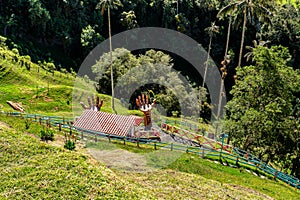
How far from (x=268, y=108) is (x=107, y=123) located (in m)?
17.3

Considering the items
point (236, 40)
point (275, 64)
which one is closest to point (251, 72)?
point (275, 64)

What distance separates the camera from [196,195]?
2528cm

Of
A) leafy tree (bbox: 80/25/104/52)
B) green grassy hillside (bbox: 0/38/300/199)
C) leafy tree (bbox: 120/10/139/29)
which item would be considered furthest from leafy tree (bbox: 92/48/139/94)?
green grassy hillside (bbox: 0/38/300/199)

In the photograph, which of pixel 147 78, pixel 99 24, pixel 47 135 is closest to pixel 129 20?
pixel 99 24

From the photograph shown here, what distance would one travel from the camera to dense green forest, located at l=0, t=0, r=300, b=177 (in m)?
37.5

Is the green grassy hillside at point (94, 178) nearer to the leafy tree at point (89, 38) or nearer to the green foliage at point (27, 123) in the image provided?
the green foliage at point (27, 123)

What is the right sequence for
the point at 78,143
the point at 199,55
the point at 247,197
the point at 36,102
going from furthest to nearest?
the point at 199,55 < the point at 36,102 < the point at 78,143 < the point at 247,197

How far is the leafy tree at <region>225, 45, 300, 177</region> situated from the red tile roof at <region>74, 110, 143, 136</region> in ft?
39.8

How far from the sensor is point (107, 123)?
35.4 metres

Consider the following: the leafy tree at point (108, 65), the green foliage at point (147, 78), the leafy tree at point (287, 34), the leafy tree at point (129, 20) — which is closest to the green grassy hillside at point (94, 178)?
the green foliage at point (147, 78)

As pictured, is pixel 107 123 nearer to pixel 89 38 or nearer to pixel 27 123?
pixel 27 123

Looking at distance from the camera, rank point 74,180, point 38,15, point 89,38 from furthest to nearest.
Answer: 1. point 89,38
2. point 38,15
3. point 74,180

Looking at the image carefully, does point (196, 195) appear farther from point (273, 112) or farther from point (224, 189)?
point (273, 112)

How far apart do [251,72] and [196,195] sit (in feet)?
64.8
